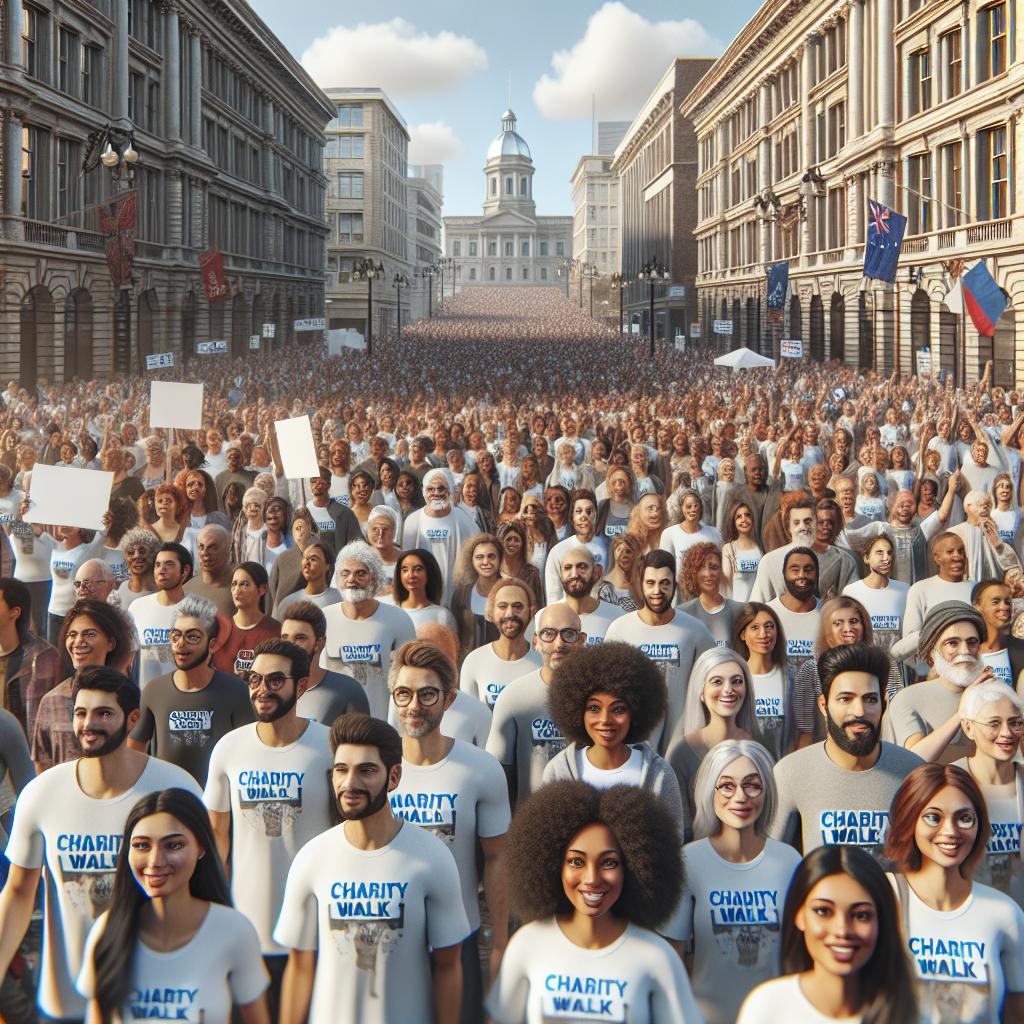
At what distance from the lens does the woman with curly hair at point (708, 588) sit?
26.9 ft

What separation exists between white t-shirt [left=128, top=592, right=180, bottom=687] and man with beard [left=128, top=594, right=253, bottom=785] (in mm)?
1372

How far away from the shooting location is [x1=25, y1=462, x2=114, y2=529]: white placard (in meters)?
9.29

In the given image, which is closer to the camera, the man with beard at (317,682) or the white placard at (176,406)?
the man with beard at (317,682)

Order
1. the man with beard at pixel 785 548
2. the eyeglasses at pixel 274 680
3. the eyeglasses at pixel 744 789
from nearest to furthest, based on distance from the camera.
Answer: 1. the eyeglasses at pixel 744 789
2. the eyeglasses at pixel 274 680
3. the man with beard at pixel 785 548

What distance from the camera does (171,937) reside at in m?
4.19

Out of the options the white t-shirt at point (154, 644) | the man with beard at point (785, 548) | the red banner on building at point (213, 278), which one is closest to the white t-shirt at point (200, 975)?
the white t-shirt at point (154, 644)

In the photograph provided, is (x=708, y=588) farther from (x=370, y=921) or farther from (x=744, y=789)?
(x=370, y=921)

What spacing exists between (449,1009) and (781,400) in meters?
25.8

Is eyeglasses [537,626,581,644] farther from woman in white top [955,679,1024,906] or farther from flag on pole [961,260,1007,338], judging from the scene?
flag on pole [961,260,1007,338]

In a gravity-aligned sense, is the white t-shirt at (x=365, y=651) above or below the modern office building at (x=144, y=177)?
below

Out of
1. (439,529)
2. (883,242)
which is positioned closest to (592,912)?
(439,529)

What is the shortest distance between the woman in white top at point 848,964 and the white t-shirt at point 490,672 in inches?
133

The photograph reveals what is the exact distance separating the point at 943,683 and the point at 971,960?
2.42m

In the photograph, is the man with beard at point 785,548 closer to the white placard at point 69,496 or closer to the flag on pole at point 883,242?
the white placard at point 69,496
